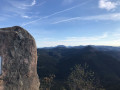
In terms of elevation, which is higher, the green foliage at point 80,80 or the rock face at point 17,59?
the rock face at point 17,59

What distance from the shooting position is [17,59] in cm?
842

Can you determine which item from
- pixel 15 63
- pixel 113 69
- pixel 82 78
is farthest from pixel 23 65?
pixel 113 69

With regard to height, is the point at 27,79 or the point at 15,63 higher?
the point at 15,63

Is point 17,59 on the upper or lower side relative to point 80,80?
upper

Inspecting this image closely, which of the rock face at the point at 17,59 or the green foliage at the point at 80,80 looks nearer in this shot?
the rock face at the point at 17,59

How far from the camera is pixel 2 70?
26.5 ft

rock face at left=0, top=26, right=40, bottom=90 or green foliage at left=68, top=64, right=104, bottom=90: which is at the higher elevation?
rock face at left=0, top=26, right=40, bottom=90

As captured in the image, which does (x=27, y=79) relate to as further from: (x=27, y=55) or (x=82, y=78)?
(x=82, y=78)

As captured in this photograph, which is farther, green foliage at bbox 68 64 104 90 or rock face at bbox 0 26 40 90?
green foliage at bbox 68 64 104 90

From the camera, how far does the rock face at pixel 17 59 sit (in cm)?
815

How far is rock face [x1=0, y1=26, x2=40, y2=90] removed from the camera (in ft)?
26.7

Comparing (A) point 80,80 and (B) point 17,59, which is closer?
(B) point 17,59

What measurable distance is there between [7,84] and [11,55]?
163cm

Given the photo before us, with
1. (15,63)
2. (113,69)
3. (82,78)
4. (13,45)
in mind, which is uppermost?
(13,45)
